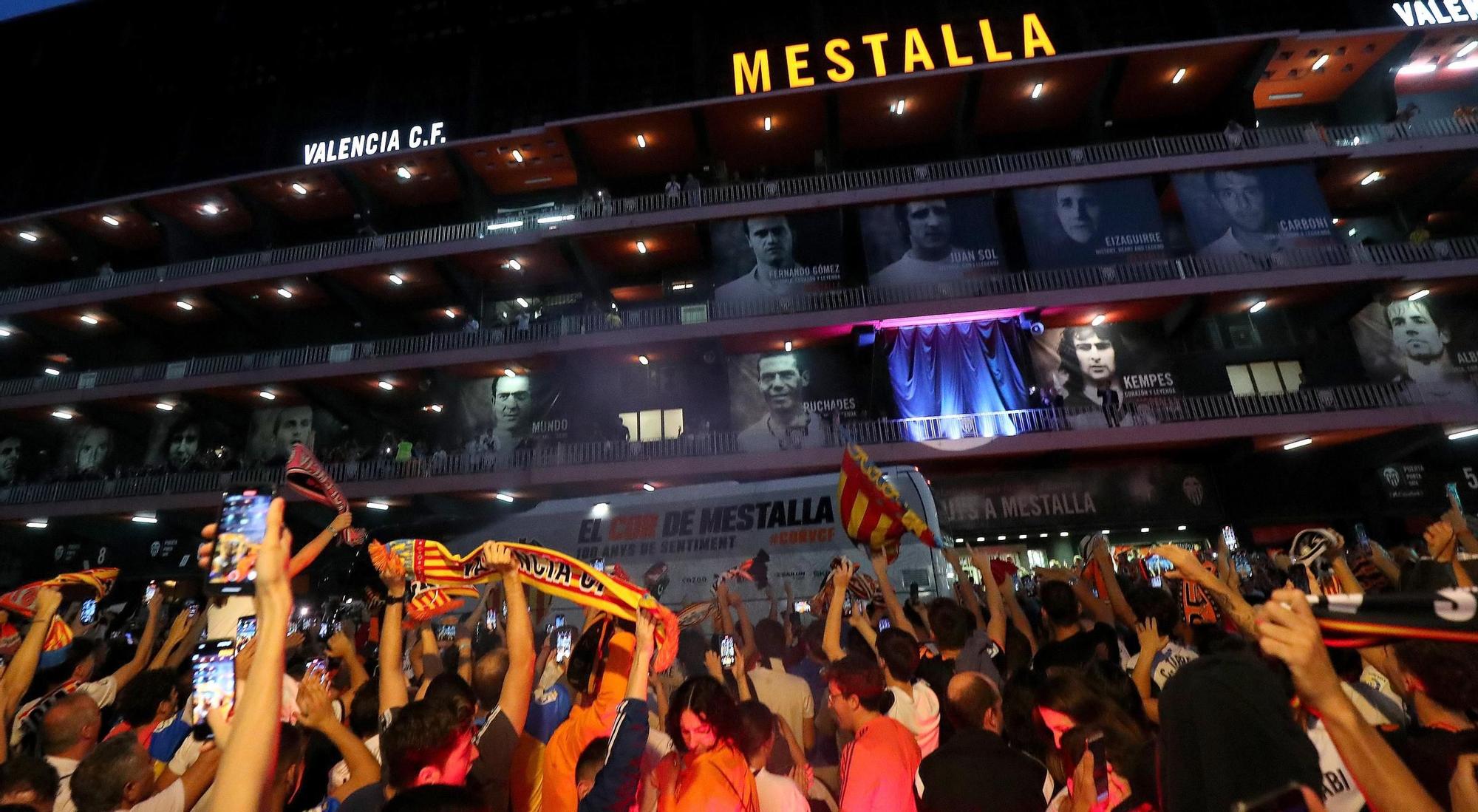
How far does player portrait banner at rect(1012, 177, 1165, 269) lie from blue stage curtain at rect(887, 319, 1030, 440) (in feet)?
9.05

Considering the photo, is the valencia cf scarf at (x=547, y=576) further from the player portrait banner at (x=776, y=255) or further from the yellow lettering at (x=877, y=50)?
the yellow lettering at (x=877, y=50)

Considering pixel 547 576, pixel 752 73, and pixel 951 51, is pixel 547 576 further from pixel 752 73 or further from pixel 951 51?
pixel 951 51

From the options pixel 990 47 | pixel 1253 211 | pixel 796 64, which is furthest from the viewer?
pixel 796 64

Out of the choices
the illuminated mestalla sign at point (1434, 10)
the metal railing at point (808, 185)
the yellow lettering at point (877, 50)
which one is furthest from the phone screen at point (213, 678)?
the illuminated mestalla sign at point (1434, 10)

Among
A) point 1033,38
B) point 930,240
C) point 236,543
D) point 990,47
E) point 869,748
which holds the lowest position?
point 869,748

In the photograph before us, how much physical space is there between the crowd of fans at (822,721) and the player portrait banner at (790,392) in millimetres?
14822

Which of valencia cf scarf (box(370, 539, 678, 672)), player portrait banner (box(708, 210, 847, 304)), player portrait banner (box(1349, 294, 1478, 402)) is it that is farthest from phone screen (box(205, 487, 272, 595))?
player portrait banner (box(1349, 294, 1478, 402))

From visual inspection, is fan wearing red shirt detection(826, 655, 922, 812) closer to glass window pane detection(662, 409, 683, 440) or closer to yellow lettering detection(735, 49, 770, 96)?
glass window pane detection(662, 409, 683, 440)

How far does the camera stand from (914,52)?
73.7 ft

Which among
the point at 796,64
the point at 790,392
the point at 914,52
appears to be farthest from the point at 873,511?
the point at 796,64

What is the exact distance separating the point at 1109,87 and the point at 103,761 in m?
27.8

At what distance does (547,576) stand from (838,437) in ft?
53.0

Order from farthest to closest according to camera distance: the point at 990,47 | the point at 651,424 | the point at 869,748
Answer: the point at 651,424 < the point at 990,47 < the point at 869,748

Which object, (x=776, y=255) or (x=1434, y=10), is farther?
(x=776, y=255)
